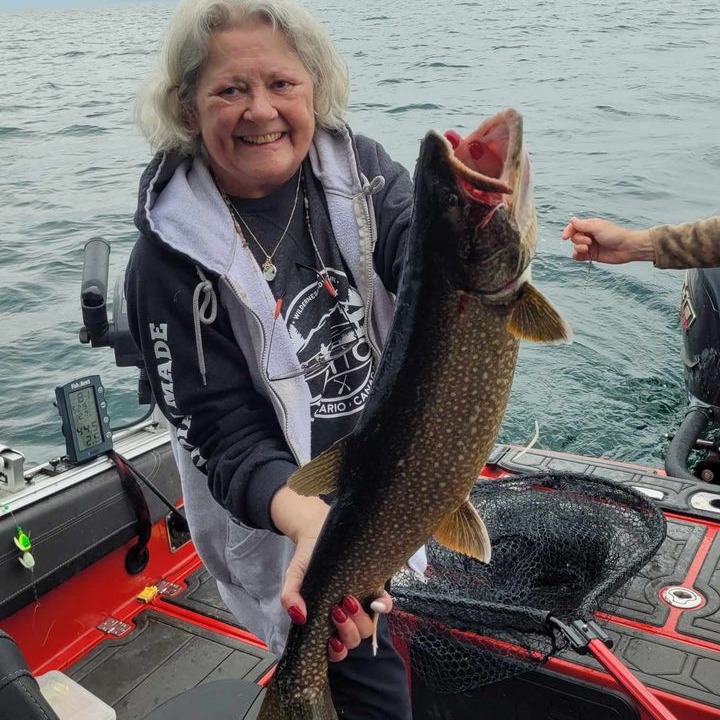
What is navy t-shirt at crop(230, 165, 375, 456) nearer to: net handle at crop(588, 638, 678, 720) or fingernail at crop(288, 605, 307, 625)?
fingernail at crop(288, 605, 307, 625)

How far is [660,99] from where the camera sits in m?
19.9

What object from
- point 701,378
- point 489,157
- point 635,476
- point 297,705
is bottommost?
point 635,476

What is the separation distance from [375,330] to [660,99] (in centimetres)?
1928

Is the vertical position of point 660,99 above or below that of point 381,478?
→ below

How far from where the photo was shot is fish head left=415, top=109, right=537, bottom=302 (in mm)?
1809

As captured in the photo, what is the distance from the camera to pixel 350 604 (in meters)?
2.37

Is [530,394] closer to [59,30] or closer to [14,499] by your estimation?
[14,499]

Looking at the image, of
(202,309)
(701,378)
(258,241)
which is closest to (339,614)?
(202,309)

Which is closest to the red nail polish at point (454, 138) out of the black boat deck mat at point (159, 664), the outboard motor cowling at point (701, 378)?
the black boat deck mat at point (159, 664)

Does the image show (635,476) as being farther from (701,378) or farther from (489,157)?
(489,157)

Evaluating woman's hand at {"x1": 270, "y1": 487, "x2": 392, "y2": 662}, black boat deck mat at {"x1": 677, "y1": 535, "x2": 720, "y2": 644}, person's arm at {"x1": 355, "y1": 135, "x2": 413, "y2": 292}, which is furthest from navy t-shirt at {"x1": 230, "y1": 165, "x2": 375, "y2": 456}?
black boat deck mat at {"x1": 677, "y1": 535, "x2": 720, "y2": 644}

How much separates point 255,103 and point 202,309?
625mm

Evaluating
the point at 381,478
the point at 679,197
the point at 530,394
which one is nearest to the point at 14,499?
the point at 381,478

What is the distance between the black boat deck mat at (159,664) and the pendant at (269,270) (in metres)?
2.33
